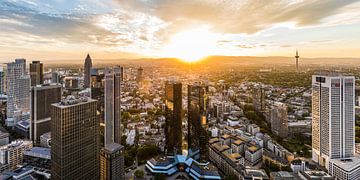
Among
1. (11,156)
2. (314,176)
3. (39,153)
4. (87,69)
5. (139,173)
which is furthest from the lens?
(87,69)

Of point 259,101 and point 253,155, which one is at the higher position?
point 259,101

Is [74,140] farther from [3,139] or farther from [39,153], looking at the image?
[3,139]

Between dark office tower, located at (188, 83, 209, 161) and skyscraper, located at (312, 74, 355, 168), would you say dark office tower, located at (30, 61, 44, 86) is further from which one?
skyscraper, located at (312, 74, 355, 168)

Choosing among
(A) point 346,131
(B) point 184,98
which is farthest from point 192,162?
(A) point 346,131

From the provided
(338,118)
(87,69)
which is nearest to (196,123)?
(338,118)

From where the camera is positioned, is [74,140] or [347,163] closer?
[74,140]

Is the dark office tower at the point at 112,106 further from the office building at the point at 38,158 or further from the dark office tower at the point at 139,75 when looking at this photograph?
the dark office tower at the point at 139,75
